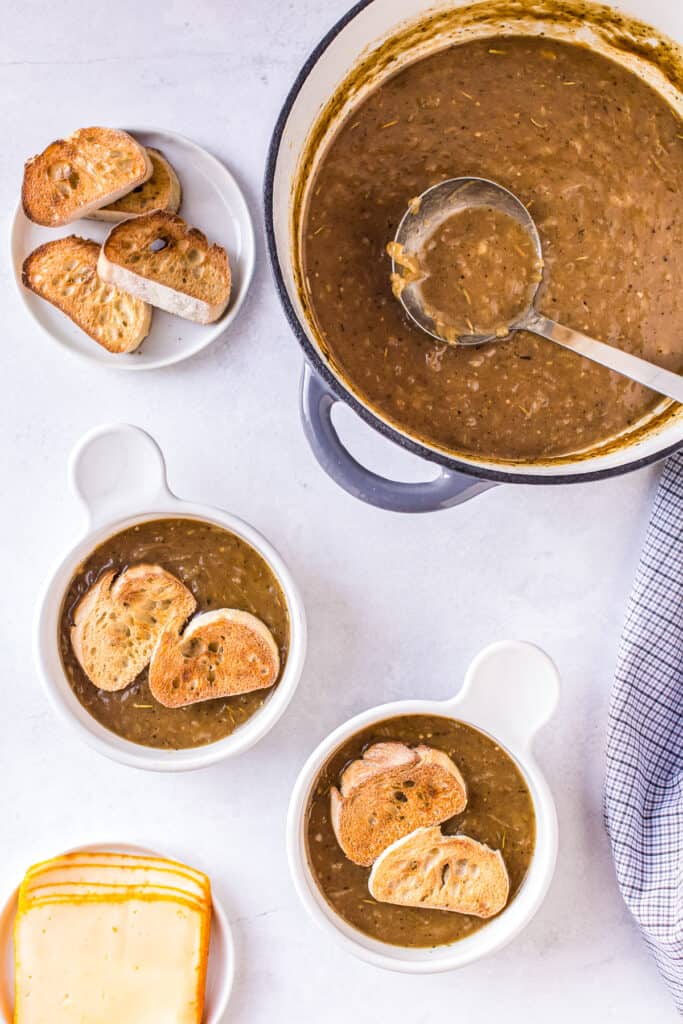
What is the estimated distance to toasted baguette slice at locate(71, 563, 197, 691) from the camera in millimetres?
1456

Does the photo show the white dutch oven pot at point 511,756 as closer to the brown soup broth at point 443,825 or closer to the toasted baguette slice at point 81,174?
the brown soup broth at point 443,825

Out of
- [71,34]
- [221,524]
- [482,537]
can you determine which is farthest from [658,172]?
[71,34]

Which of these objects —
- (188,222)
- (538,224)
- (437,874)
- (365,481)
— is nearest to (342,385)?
(365,481)

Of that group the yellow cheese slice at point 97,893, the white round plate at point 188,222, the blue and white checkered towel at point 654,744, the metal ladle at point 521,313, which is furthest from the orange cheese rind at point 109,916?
the metal ladle at point 521,313

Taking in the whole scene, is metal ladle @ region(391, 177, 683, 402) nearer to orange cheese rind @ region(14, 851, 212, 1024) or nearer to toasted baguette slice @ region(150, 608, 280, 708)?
toasted baguette slice @ region(150, 608, 280, 708)

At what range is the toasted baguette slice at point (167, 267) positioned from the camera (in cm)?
143

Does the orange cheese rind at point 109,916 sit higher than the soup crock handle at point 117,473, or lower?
lower

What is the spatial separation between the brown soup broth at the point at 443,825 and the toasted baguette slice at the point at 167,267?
2.17 feet

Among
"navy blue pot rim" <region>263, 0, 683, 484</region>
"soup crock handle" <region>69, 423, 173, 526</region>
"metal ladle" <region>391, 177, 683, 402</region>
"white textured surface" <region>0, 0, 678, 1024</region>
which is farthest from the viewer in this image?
"white textured surface" <region>0, 0, 678, 1024</region>

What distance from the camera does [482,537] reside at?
1.52 metres

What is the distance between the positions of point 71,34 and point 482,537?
95 cm

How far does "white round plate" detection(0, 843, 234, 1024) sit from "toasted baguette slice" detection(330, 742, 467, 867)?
242mm

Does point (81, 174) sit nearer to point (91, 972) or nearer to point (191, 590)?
point (191, 590)

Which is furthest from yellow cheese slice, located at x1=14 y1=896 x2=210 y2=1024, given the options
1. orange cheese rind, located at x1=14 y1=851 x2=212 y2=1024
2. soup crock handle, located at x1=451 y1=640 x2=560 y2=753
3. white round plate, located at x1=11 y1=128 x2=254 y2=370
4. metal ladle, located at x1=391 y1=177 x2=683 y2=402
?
metal ladle, located at x1=391 y1=177 x2=683 y2=402
